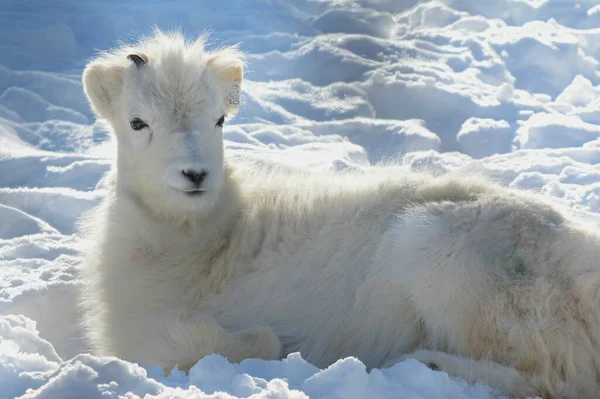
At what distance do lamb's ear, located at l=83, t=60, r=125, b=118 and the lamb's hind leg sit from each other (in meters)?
2.79

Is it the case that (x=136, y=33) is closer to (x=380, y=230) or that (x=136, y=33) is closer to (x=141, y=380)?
(x=380, y=230)

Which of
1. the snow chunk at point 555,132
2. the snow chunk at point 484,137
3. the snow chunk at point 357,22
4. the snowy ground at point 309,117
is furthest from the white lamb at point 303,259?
the snow chunk at point 357,22

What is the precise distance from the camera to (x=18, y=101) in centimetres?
1157

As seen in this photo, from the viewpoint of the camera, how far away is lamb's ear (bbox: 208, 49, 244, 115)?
5.25 m

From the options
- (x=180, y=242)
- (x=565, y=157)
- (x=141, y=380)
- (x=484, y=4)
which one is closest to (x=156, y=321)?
(x=180, y=242)

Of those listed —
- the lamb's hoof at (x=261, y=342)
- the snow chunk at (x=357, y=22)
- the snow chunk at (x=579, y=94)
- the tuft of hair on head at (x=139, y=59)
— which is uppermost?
the snow chunk at (x=357, y=22)

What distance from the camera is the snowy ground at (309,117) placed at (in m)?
3.33

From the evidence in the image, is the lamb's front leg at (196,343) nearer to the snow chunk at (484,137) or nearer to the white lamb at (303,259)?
the white lamb at (303,259)

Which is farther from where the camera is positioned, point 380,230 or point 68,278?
point 68,278

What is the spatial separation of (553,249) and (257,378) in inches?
71.9

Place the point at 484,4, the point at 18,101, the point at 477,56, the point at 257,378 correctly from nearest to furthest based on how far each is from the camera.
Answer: the point at 257,378 < the point at 18,101 < the point at 477,56 < the point at 484,4

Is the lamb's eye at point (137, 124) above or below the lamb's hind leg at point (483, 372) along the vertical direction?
above

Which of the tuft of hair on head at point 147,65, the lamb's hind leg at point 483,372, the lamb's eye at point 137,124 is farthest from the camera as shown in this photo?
the tuft of hair on head at point 147,65

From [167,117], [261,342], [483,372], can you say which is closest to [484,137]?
[167,117]
